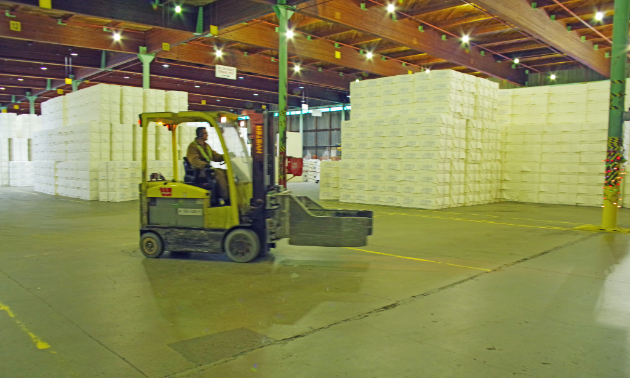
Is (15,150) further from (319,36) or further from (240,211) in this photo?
(240,211)

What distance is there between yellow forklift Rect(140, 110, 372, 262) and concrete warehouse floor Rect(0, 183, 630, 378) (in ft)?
1.08

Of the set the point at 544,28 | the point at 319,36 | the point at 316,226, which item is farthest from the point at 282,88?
the point at 544,28

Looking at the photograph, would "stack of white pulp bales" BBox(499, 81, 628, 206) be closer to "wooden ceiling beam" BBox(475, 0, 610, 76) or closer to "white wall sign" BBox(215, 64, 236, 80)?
"wooden ceiling beam" BBox(475, 0, 610, 76)

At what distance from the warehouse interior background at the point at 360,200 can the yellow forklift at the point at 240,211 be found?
0.96 ft

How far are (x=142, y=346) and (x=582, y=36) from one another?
19994 millimetres

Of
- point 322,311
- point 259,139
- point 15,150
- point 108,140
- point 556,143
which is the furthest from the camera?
point 15,150

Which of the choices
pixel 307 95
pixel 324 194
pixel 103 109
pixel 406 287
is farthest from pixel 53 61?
pixel 406 287

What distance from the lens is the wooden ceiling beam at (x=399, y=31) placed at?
548 inches

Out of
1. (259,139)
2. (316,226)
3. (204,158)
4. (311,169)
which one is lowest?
(316,226)

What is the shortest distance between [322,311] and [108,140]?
13963 millimetres

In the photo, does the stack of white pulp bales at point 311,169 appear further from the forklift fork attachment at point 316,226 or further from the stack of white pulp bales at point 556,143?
the forklift fork attachment at point 316,226

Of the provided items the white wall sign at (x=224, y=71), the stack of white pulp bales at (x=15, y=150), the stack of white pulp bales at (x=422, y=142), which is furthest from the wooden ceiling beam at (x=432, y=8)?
the stack of white pulp bales at (x=15, y=150)

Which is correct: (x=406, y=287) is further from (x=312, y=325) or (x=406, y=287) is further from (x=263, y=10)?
(x=263, y=10)

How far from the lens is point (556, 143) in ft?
50.7
